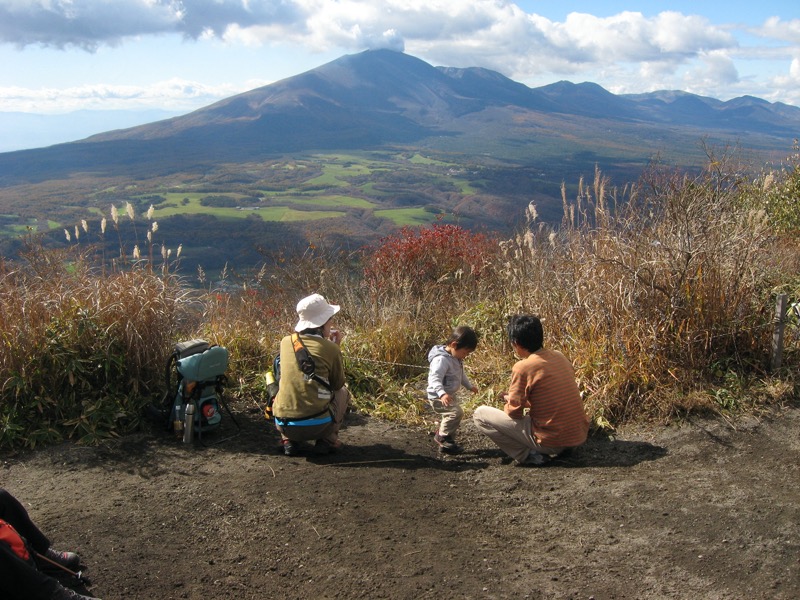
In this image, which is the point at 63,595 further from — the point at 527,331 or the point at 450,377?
the point at 527,331

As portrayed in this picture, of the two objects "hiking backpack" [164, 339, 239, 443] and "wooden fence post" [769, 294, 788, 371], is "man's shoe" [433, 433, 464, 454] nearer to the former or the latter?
"hiking backpack" [164, 339, 239, 443]

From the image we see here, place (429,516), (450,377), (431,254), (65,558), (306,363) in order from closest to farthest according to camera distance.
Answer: (65,558), (429,516), (306,363), (450,377), (431,254)

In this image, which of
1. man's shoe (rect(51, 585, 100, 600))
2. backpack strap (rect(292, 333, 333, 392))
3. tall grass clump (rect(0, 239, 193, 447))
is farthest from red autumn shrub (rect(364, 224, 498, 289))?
man's shoe (rect(51, 585, 100, 600))

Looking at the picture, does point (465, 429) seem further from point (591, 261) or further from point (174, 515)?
point (174, 515)

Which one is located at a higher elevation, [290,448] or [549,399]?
[549,399]

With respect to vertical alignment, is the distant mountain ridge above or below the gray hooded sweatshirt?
above

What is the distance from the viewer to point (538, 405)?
446 centimetres

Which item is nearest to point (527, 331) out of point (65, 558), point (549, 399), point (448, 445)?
point (549, 399)

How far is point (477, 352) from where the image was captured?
667 centimetres

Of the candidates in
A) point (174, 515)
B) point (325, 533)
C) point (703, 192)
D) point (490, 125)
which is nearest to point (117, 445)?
point (174, 515)

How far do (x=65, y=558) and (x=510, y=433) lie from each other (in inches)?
110

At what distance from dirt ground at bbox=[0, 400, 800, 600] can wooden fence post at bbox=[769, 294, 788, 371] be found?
1.61 feet

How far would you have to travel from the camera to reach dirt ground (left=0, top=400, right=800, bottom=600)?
3133 mm

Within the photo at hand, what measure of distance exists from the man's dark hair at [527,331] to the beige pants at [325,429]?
141 centimetres
